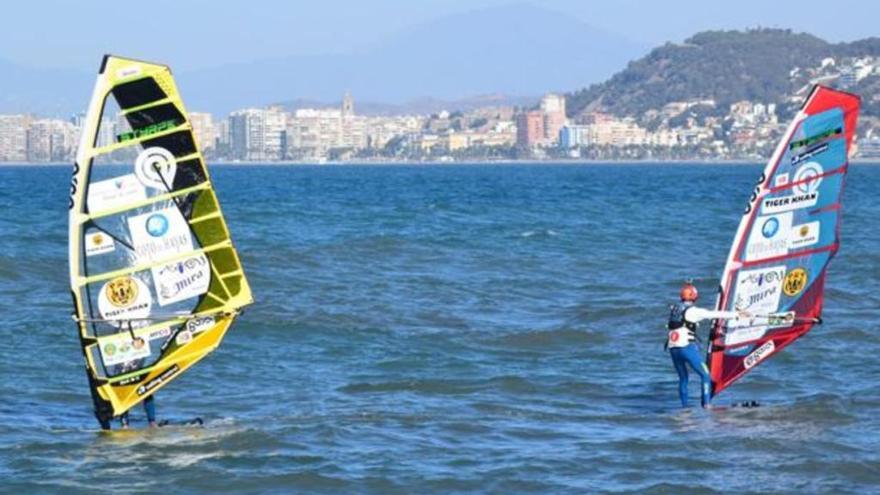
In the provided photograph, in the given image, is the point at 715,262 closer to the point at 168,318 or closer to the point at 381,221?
the point at 381,221

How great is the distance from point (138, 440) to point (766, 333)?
568cm

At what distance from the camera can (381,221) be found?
46406mm

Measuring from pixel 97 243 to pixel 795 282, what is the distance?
20.3 ft

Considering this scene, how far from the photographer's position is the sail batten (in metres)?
15.0

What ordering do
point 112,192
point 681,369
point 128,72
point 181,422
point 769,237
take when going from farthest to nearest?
point 769,237
point 681,369
point 181,422
point 112,192
point 128,72

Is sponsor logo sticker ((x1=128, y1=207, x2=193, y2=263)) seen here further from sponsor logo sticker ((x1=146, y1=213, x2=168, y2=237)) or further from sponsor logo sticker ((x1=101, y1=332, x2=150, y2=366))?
sponsor logo sticker ((x1=101, y1=332, x2=150, y2=366))

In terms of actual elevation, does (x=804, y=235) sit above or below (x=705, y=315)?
above

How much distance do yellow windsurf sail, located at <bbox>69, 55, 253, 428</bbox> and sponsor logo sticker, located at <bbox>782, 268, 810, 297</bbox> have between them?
4862mm

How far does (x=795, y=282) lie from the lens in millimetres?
15570

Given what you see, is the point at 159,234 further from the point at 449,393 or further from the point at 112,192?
the point at 449,393

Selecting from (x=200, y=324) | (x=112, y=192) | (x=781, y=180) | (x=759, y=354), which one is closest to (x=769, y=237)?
(x=781, y=180)

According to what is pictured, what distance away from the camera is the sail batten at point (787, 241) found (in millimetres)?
15039

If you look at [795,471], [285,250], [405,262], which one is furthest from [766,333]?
[285,250]

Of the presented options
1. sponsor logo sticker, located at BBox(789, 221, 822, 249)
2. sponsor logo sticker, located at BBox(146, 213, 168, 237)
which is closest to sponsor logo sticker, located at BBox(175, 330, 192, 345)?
sponsor logo sticker, located at BBox(146, 213, 168, 237)
